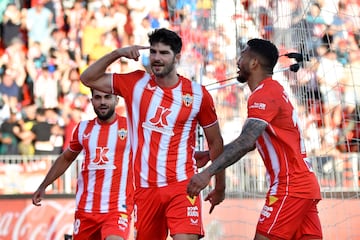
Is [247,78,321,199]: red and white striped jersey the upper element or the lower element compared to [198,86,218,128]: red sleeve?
lower

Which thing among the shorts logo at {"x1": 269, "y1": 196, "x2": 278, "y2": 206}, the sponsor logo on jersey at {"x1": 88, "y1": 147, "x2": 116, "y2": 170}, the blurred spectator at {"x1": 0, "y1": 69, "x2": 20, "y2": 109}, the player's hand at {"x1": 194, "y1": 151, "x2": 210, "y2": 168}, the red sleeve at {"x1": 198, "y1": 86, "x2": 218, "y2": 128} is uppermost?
the blurred spectator at {"x1": 0, "y1": 69, "x2": 20, "y2": 109}

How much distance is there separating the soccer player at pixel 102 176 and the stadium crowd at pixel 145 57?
74.0 inches

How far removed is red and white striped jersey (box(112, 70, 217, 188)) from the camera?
19.1 feet

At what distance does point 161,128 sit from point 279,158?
35.6 inches

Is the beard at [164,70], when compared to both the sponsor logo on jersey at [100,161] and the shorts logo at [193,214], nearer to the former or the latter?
the shorts logo at [193,214]

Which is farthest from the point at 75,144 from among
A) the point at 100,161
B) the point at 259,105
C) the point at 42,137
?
the point at 42,137

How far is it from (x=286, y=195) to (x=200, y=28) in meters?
5.21

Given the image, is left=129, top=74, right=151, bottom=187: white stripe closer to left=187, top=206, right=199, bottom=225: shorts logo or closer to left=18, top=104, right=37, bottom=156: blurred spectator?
left=187, top=206, right=199, bottom=225: shorts logo

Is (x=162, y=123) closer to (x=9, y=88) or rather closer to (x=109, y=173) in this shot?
(x=109, y=173)

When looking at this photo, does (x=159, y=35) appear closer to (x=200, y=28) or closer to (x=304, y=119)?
(x=304, y=119)

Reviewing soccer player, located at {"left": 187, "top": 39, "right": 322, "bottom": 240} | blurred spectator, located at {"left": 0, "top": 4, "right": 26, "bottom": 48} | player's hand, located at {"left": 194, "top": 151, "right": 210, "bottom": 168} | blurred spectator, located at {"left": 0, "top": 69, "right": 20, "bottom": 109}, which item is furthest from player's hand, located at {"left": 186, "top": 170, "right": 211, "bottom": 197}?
blurred spectator, located at {"left": 0, "top": 4, "right": 26, "bottom": 48}

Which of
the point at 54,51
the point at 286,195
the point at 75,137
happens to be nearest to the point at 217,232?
the point at 75,137

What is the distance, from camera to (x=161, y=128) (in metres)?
5.81

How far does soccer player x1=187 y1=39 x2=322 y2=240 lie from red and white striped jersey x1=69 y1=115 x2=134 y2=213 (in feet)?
7.53
